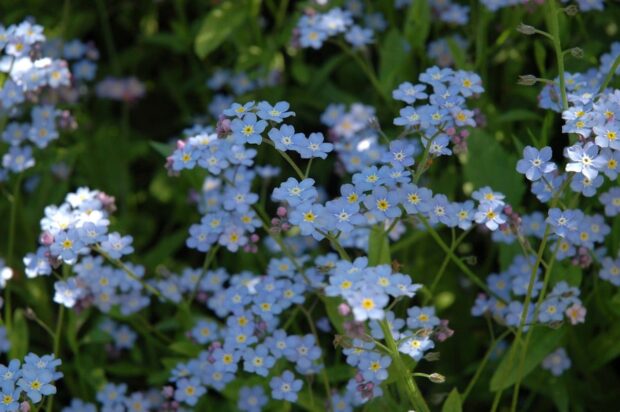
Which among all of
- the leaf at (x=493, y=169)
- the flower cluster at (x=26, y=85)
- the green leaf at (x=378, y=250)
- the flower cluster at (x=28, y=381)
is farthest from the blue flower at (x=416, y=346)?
the flower cluster at (x=26, y=85)

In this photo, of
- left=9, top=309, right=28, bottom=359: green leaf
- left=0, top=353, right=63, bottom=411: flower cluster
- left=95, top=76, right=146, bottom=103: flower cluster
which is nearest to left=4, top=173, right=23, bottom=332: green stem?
left=9, top=309, right=28, bottom=359: green leaf

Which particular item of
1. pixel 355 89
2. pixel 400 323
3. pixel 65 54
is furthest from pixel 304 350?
pixel 65 54

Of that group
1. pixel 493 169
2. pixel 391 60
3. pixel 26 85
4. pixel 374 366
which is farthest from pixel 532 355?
pixel 26 85

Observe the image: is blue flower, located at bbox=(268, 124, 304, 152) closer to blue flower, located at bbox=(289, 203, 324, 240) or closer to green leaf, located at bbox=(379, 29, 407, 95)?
blue flower, located at bbox=(289, 203, 324, 240)

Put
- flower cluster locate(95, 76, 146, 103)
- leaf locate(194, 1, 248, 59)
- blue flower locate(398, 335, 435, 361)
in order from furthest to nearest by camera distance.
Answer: flower cluster locate(95, 76, 146, 103)
leaf locate(194, 1, 248, 59)
blue flower locate(398, 335, 435, 361)

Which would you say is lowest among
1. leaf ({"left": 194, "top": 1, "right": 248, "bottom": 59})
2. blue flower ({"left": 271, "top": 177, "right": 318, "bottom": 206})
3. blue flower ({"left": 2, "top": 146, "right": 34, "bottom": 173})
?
blue flower ({"left": 271, "top": 177, "right": 318, "bottom": 206})

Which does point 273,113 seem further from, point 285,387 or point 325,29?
point 325,29

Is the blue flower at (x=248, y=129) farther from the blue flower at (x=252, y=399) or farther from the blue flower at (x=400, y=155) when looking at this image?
the blue flower at (x=252, y=399)
